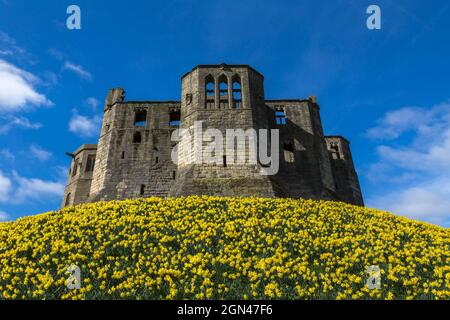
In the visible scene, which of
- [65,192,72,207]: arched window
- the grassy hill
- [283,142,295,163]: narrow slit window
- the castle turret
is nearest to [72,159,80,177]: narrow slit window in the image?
[65,192,72,207]: arched window

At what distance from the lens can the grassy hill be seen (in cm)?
845

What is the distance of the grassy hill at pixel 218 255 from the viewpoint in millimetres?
8453

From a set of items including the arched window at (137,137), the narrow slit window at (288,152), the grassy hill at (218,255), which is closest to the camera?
the grassy hill at (218,255)

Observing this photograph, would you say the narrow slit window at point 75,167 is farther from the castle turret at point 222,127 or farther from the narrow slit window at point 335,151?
the narrow slit window at point 335,151

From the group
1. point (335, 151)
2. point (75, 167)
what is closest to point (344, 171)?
point (335, 151)

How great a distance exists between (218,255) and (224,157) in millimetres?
12388

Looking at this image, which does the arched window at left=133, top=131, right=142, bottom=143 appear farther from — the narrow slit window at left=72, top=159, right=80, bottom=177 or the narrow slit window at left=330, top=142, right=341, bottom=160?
the narrow slit window at left=330, top=142, right=341, bottom=160

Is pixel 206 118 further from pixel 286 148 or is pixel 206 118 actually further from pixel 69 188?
pixel 69 188

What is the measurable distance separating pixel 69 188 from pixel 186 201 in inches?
970

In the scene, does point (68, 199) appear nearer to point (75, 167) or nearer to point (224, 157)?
point (75, 167)

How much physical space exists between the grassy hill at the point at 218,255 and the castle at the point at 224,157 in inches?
262

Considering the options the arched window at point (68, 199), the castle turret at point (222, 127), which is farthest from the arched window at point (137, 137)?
the arched window at point (68, 199)

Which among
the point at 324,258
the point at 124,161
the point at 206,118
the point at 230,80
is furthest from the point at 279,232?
the point at 124,161

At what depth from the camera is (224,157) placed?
22500 millimetres
